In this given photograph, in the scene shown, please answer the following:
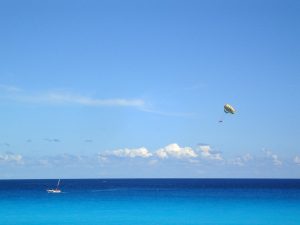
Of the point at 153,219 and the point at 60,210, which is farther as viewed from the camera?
the point at 60,210

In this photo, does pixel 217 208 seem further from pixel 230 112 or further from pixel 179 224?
pixel 230 112

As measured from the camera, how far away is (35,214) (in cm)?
3778

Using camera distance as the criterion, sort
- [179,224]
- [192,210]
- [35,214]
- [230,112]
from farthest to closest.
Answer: [192,210] < [35,214] < [179,224] < [230,112]

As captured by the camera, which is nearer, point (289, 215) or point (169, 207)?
point (289, 215)

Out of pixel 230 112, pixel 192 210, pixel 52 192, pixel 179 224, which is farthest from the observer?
pixel 52 192

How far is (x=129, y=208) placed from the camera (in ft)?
139

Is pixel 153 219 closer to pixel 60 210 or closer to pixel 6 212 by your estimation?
pixel 60 210

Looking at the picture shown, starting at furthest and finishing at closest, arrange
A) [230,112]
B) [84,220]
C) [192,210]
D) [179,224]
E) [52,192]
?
[52,192], [192,210], [84,220], [179,224], [230,112]

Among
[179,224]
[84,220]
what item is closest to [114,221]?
[84,220]

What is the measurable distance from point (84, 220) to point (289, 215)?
16.1 metres

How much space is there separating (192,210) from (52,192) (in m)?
36.3

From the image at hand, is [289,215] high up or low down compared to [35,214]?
up

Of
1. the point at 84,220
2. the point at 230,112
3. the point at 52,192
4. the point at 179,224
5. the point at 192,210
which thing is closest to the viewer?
the point at 230,112

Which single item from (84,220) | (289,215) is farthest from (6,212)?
(289,215)
